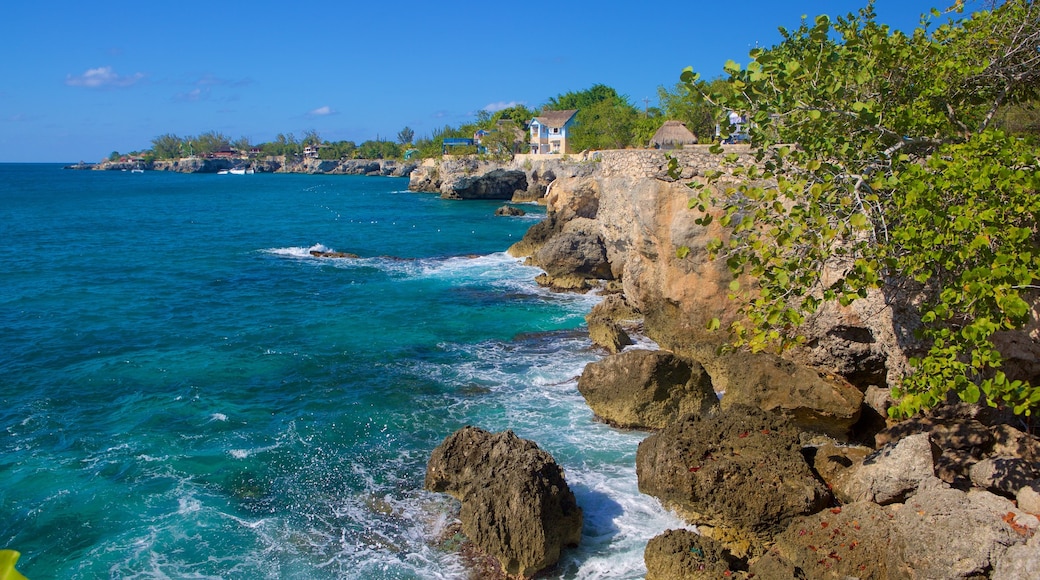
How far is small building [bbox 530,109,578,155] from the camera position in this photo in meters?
89.8

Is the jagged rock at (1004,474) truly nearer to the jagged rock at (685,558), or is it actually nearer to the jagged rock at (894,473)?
the jagged rock at (894,473)

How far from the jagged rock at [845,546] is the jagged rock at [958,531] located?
158 millimetres

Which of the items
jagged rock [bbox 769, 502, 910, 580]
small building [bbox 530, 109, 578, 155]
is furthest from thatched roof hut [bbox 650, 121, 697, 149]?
small building [bbox 530, 109, 578, 155]

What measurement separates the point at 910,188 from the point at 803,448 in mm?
5206

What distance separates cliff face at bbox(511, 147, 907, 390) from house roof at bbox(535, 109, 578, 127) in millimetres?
69705

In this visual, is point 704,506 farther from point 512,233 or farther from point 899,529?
point 512,233

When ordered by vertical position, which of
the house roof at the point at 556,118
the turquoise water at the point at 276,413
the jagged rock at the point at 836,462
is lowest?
the turquoise water at the point at 276,413

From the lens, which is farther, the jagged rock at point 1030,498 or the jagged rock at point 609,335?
the jagged rock at point 609,335

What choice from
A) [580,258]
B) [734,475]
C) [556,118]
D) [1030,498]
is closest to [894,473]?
[1030,498]

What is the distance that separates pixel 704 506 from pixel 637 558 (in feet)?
4.20

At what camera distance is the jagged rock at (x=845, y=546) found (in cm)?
864

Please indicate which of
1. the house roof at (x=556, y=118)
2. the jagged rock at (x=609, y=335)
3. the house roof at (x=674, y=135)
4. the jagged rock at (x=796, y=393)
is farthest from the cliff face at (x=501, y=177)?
the jagged rock at (x=796, y=393)

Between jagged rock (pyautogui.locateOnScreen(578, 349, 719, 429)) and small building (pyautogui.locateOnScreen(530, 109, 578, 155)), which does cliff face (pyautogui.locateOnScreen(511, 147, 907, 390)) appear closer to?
jagged rock (pyautogui.locateOnScreen(578, 349, 719, 429))

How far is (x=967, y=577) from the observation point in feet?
26.3
